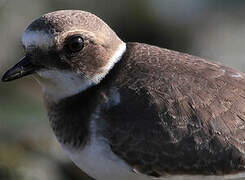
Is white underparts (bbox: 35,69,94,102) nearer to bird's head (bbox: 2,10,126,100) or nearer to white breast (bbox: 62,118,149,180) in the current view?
bird's head (bbox: 2,10,126,100)

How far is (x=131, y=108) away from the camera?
221 inches

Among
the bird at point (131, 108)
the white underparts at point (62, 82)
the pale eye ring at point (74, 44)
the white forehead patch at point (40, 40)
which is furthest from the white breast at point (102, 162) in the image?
the white forehead patch at point (40, 40)

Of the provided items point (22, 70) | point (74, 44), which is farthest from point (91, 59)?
point (22, 70)

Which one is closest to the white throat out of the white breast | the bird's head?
the bird's head

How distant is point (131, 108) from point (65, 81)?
0.55m

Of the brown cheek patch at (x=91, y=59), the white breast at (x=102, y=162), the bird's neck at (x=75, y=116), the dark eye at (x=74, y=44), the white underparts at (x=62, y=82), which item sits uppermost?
the dark eye at (x=74, y=44)

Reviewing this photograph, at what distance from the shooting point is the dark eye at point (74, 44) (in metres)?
5.64

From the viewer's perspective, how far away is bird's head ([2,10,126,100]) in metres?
5.62

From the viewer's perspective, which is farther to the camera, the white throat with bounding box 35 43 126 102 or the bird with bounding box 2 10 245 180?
the white throat with bounding box 35 43 126 102

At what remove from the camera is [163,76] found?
18.8 ft

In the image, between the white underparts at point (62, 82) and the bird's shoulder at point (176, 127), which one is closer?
the bird's shoulder at point (176, 127)

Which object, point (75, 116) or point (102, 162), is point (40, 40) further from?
point (102, 162)

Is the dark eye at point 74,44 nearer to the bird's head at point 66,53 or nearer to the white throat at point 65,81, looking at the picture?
the bird's head at point 66,53

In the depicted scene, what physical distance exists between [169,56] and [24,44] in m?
1.16
